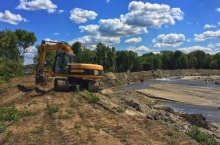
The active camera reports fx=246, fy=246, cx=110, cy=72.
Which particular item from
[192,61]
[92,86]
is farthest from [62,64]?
[192,61]

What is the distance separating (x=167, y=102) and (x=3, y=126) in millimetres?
18406

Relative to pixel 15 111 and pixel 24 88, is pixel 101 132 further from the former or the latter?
pixel 24 88

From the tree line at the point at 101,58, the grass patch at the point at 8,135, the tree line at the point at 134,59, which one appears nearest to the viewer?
the grass patch at the point at 8,135

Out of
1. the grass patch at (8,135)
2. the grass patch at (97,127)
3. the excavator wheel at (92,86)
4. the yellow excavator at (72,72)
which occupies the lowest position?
the grass patch at (8,135)

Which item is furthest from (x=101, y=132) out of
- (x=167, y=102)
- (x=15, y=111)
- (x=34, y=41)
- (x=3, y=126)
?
(x=34, y=41)

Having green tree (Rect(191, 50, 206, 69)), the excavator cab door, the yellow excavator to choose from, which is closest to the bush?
the excavator cab door

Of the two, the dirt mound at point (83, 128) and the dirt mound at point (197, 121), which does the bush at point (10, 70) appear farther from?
the dirt mound at point (197, 121)

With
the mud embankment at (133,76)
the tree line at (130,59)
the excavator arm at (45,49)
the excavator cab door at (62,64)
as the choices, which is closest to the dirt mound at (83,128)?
the excavator cab door at (62,64)

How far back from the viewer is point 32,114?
10.8 m

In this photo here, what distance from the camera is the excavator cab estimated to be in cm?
1678

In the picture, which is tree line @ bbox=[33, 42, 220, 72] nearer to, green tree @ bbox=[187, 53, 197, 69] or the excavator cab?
green tree @ bbox=[187, 53, 197, 69]

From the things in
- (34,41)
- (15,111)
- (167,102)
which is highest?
(34,41)

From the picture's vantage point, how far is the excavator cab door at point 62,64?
1677 cm

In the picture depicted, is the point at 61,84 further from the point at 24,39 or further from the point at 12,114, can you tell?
the point at 24,39
